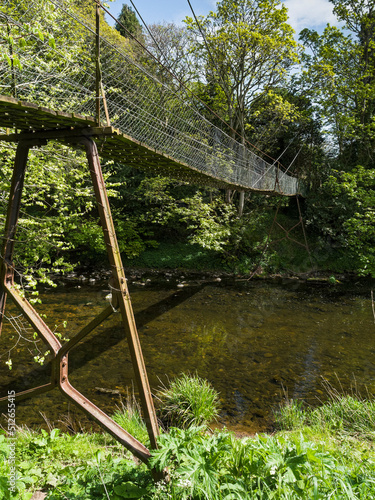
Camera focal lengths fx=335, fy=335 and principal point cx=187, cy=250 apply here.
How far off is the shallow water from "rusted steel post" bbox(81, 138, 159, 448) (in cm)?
129

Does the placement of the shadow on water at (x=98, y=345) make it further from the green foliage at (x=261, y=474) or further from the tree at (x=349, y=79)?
the tree at (x=349, y=79)

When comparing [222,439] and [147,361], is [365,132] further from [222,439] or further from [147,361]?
[222,439]

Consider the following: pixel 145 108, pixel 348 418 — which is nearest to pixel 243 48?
pixel 145 108

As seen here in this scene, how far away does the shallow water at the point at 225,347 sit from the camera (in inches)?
121

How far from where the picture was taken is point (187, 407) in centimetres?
268

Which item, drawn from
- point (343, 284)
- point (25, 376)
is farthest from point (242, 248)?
point (25, 376)

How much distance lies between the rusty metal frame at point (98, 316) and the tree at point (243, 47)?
5910mm

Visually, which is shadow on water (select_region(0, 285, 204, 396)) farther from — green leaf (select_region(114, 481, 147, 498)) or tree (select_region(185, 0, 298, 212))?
tree (select_region(185, 0, 298, 212))

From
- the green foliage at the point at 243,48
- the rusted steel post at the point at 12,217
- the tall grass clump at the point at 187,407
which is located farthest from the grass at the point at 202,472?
the green foliage at the point at 243,48

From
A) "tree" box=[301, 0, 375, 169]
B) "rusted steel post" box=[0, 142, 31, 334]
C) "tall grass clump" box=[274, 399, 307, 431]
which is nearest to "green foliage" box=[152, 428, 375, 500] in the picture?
"tall grass clump" box=[274, 399, 307, 431]

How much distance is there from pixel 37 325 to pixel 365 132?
9817 millimetres

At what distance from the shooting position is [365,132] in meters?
9.06

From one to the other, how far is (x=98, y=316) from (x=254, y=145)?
845cm

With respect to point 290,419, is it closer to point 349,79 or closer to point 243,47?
point 243,47
